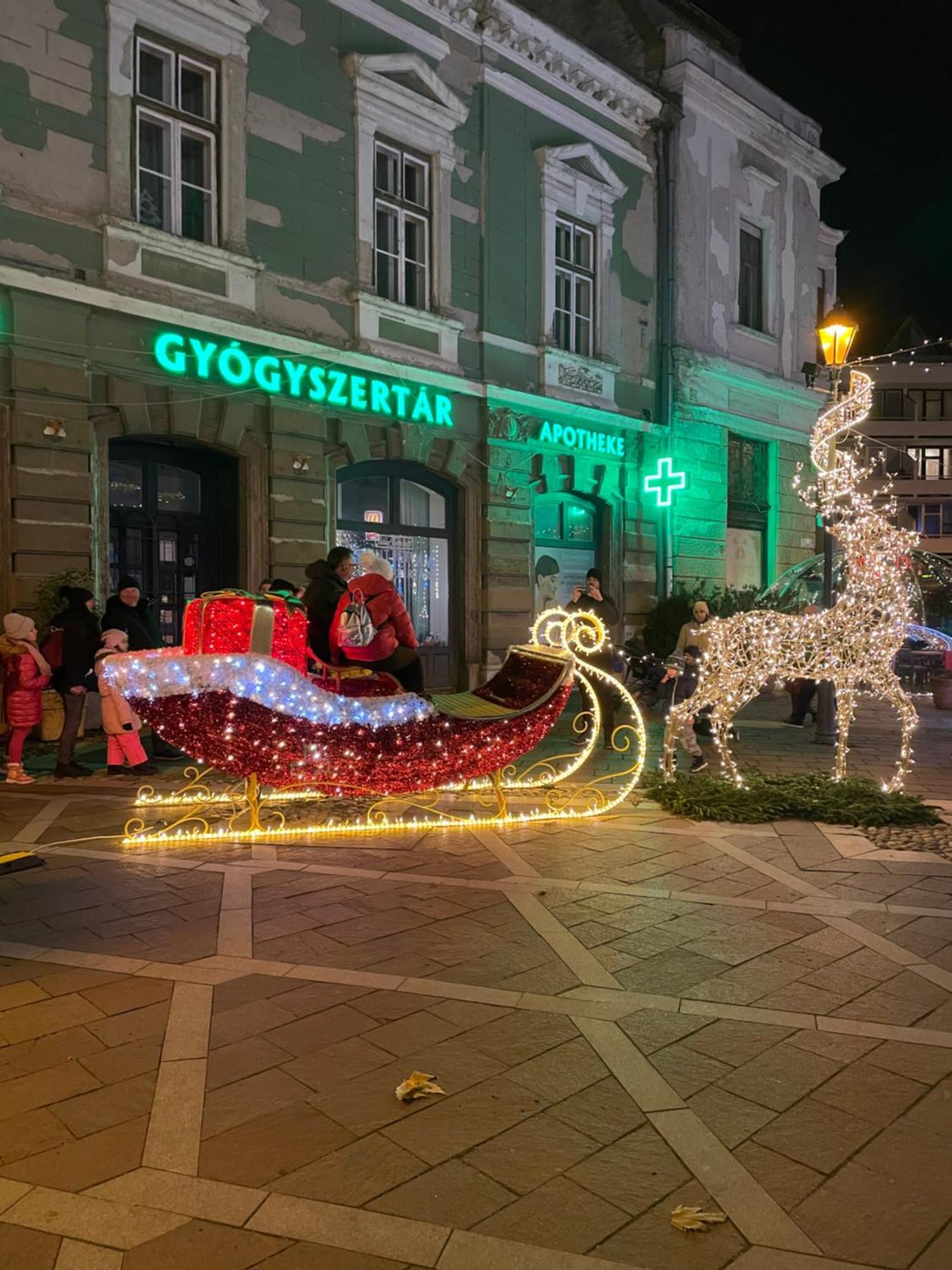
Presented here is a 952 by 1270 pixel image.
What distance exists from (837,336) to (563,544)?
657 cm

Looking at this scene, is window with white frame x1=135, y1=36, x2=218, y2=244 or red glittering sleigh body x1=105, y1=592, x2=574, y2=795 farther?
window with white frame x1=135, y1=36, x2=218, y2=244

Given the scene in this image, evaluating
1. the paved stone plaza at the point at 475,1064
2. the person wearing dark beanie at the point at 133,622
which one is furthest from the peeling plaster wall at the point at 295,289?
the paved stone plaza at the point at 475,1064

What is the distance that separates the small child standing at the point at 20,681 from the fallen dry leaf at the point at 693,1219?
7.50 metres

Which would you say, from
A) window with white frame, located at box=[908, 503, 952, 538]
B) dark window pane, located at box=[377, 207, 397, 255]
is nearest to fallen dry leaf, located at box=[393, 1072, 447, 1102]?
dark window pane, located at box=[377, 207, 397, 255]

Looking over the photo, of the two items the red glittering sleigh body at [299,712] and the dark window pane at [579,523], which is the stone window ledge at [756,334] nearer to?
the dark window pane at [579,523]

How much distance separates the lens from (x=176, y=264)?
11.5 metres

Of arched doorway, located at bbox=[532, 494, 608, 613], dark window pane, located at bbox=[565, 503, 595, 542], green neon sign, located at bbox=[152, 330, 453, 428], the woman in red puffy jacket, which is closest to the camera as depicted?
the woman in red puffy jacket

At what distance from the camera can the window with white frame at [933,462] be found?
4950 centimetres

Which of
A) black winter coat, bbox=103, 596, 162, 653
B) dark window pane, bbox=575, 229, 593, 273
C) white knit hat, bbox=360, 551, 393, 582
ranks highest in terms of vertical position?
dark window pane, bbox=575, 229, 593, 273

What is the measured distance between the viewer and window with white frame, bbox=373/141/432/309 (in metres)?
13.9

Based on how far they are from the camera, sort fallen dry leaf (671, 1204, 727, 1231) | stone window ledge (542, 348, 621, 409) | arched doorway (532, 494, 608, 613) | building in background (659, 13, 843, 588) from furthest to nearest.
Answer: building in background (659, 13, 843, 588) < arched doorway (532, 494, 608, 613) < stone window ledge (542, 348, 621, 409) < fallen dry leaf (671, 1204, 727, 1231)

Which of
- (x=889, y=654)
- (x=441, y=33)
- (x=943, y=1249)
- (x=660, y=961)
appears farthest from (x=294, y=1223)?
(x=441, y=33)

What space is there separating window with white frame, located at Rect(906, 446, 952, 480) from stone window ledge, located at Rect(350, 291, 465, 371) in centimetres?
4114

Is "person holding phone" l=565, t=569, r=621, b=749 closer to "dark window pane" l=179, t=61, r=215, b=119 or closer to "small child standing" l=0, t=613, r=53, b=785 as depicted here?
"small child standing" l=0, t=613, r=53, b=785
